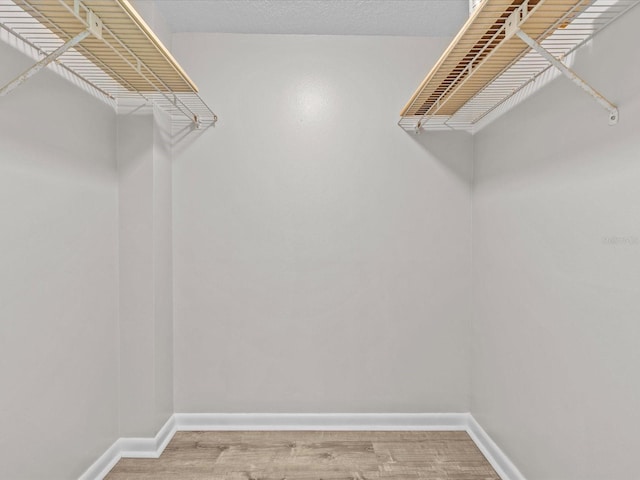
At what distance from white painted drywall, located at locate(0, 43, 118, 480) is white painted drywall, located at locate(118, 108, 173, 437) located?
47mm

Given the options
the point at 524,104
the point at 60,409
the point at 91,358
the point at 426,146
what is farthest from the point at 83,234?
the point at 524,104

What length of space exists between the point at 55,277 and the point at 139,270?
0.53 meters

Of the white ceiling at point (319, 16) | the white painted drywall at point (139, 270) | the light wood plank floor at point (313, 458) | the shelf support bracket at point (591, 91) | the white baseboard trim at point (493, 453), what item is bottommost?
the light wood plank floor at point (313, 458)

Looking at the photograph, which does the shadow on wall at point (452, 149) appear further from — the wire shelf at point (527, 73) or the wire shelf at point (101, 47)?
the wire shelf at point (101, 47)

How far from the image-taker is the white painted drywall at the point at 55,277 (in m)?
1.40

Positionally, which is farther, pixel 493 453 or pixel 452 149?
pixel 452 149

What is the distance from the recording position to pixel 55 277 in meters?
1.63

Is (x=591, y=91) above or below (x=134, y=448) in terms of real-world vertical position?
above

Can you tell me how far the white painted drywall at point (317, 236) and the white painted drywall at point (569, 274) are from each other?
0.33 m

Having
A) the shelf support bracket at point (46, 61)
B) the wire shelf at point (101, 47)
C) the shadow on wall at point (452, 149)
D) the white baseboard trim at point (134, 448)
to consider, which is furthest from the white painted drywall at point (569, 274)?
the white baseboard trim at point (134, 448)

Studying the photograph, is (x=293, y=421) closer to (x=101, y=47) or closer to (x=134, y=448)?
(x=134, y=448)

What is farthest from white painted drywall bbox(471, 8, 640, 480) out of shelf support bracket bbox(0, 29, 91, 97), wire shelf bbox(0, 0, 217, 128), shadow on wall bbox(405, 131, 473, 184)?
shelf support bracket bbox(0, 29, 91, 97)

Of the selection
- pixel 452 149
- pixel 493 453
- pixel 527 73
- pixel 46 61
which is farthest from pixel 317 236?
pixel 46 61

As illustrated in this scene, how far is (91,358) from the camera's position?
1.91m
